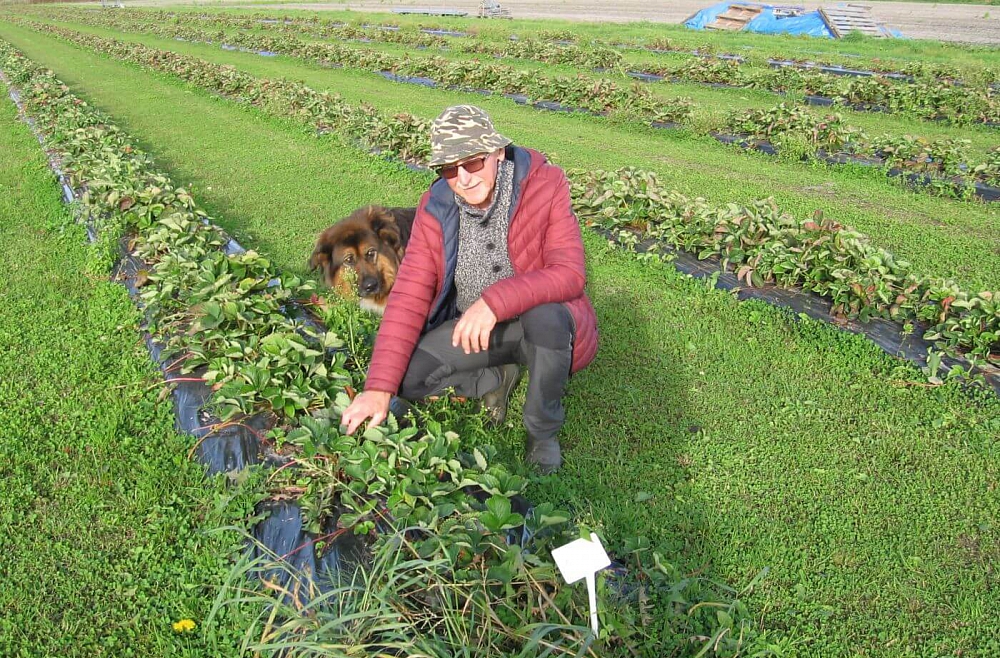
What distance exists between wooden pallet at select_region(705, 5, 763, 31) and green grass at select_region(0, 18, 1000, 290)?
55.1 ft

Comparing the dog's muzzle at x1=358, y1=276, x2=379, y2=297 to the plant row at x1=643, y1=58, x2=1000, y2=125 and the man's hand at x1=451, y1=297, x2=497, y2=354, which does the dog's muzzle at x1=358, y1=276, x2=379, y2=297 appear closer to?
the man's hand at x1=451, y1=297, x2=497, y2=354

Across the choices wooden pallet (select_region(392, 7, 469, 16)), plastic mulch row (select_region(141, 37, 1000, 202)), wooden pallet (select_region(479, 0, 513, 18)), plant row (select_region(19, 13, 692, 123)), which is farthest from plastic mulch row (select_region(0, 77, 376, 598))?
wooden pallet (select_region(392, 7, 469, 16))

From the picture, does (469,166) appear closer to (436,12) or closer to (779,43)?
(779,43)

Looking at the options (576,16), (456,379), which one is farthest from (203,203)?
(576,16)

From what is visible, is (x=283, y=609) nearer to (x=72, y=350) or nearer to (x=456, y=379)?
(x=456, y=379)

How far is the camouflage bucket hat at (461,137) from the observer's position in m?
2.61

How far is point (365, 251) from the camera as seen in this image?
4.27 metres

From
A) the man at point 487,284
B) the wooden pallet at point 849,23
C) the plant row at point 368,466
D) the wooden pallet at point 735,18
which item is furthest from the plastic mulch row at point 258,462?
the wooden pallet at point 735,18

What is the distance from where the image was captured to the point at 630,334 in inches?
185

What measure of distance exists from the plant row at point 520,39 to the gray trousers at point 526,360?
569 inches

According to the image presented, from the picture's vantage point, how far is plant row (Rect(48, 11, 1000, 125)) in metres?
11.7

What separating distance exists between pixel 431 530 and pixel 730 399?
2383 millimetres

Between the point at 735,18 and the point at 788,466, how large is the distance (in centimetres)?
2782

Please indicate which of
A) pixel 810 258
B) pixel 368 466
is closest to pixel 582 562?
pixel 368 466
